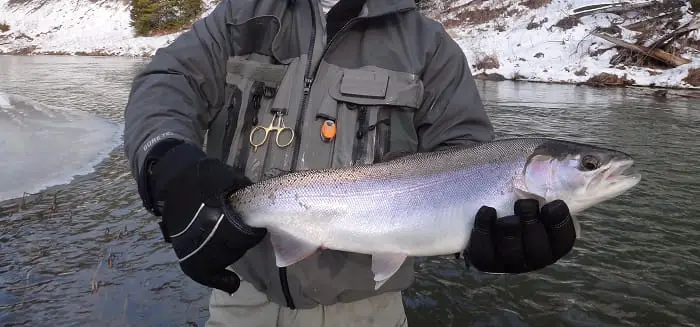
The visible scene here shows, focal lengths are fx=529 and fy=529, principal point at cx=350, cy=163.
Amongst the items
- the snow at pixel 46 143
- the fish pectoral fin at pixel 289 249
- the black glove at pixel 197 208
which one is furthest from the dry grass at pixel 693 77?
the black glove at pixel 197 208

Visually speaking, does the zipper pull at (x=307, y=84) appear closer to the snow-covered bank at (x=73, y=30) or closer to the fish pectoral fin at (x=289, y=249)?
the fish pectoral fin at (x=289, y=249)

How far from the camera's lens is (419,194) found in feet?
7.59

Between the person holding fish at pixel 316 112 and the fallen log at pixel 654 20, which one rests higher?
the person holding fish at pixel 316 112

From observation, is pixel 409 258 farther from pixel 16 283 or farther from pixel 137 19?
pixel 137 19

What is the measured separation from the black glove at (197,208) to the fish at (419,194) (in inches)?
8.5

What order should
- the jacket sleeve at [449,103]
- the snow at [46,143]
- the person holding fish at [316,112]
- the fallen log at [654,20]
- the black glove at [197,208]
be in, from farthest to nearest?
1. the fallen log at [654,20]
2. the snow at [46,143]
3. the jacket sleeve at [449,103]
4. the person holding fish at [316,112]
5. the black glove at [197,208]

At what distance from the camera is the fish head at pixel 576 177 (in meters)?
2.26

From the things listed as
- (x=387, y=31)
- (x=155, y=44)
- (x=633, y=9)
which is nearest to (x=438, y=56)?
(x=387, y=31)

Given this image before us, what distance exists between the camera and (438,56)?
2.44 m

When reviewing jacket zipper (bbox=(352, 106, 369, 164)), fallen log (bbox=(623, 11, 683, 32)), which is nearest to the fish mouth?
jacket zipper (bbox=(352, 106, 369, 164))

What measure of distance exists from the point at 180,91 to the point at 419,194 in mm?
1110

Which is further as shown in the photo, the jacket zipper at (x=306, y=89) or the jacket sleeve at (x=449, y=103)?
the jacket sleeve at (x=449, y=103)

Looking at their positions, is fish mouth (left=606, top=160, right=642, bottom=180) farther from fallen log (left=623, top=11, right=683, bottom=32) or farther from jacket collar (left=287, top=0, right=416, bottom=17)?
fallen log (left=623, top=11, right=683, bottom=32)

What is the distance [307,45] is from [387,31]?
0.38 metres
